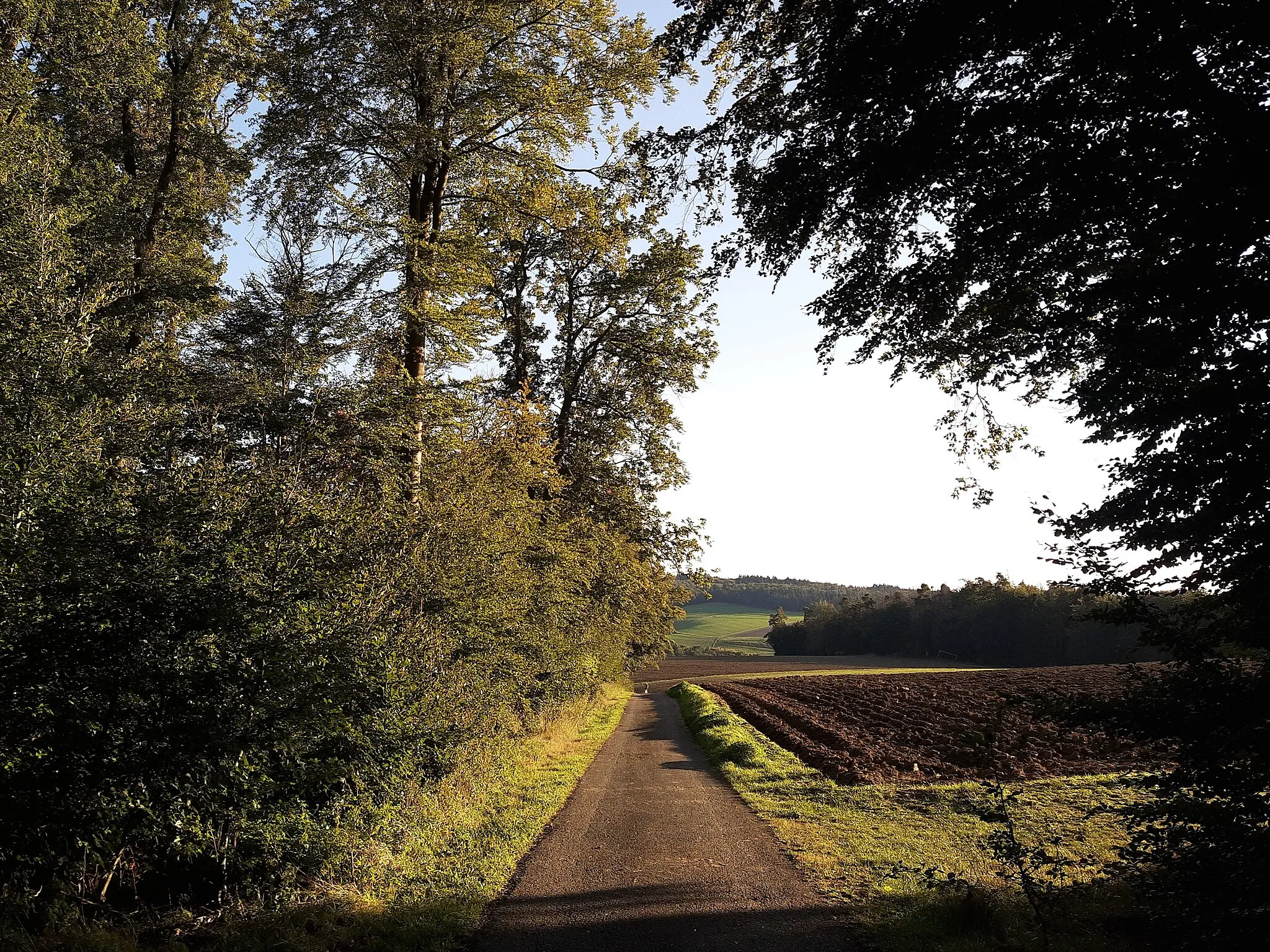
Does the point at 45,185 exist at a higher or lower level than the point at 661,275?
lower

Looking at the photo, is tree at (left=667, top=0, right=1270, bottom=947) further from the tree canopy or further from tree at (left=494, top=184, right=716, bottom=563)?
tree at (left=494, top=184, right=716, bottom=563)

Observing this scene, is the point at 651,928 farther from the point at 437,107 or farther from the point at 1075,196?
the point at 437,107

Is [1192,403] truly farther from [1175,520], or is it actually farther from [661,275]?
[661,275]

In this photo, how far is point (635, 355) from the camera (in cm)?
2566

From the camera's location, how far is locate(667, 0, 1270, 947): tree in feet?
16.8

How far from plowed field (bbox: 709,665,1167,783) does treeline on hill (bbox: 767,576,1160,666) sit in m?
28.6

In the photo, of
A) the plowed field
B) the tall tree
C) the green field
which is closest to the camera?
the plowed field

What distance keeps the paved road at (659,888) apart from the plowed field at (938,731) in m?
2.78

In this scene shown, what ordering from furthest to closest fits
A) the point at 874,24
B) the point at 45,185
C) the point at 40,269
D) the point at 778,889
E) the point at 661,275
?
the point at 661,275, the point at 45,185, the point at 778,889, the point at 40,269, the point at 874,24

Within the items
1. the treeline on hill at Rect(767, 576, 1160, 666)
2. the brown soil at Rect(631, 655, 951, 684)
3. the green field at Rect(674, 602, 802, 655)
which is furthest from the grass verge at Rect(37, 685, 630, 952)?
the green field at Rect(674, 602, 802, 655)

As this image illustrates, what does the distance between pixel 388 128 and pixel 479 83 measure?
2.00 metres

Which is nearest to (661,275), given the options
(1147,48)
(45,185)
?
(45,185)

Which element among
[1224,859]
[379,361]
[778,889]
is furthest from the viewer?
[379,361]

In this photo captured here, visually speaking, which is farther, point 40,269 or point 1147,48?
point 40,269
